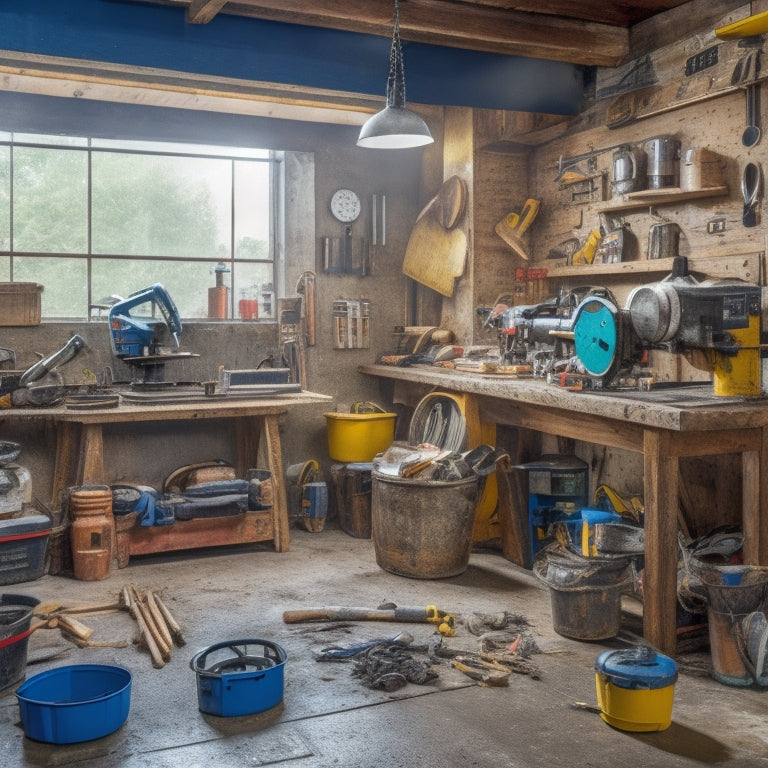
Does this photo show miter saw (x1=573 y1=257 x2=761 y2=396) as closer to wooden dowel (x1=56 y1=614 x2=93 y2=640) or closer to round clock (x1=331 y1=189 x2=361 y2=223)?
wooden dowel (x1=56 y1=614 x2=93 y2=640)

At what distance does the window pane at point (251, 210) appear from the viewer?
6.28 m

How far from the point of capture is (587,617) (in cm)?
362

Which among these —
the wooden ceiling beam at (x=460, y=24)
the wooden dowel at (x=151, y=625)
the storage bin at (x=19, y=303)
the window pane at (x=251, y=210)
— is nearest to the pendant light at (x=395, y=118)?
the wooden ceiling beam at (x=460, y=24)

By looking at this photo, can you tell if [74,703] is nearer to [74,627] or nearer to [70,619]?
[74,627]

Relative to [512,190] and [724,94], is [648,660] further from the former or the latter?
[512,190]

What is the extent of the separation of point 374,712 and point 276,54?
11.2 feet

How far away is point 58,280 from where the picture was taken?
5.79 m

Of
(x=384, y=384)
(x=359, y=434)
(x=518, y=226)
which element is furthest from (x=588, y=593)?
(x=384, y=384)

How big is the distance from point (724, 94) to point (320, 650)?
130 inches

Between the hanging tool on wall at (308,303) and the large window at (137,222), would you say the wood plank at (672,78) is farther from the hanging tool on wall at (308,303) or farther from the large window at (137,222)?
the large window at (137,222)

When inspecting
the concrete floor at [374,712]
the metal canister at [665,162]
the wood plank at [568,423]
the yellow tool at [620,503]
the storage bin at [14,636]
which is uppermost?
the metal canister at [665,162]

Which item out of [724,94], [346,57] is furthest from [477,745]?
[346,57]

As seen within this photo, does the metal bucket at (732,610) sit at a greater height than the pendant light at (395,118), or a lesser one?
lesser

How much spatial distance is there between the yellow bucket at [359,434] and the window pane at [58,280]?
1.90 meters
